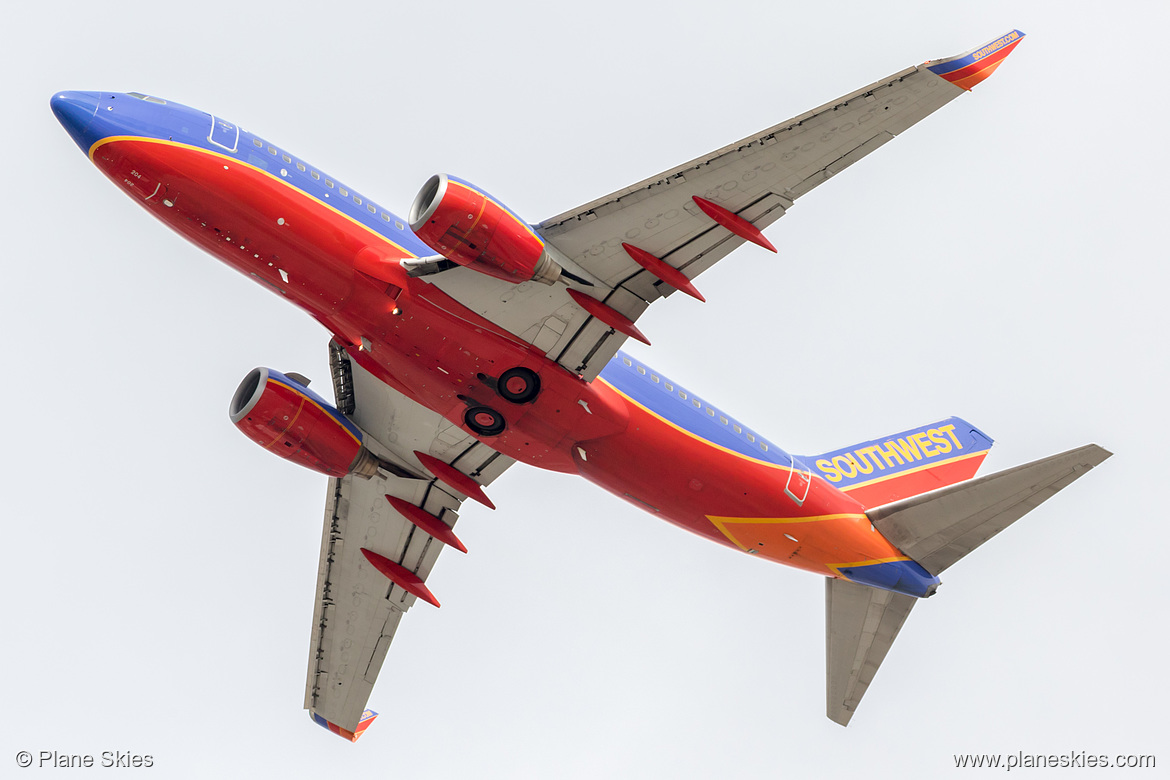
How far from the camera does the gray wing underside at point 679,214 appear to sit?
80.3ft

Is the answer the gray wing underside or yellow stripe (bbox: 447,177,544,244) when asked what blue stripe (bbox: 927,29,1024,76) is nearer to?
the gray wing underside

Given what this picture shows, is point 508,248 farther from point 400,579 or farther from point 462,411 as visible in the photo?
point 400,579

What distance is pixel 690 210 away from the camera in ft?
87.0

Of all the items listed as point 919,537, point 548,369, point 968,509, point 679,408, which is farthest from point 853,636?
point 548,369

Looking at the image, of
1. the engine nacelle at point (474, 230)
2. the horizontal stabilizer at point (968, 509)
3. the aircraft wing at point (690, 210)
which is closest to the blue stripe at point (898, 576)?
the horizontal stabilizer at point (968, 509)

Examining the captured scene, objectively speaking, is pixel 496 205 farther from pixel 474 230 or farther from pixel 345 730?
pixel 345 730

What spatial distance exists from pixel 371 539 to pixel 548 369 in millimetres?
11127

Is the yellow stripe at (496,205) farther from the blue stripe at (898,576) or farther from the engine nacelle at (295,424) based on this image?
the blue stripe at (898,576)

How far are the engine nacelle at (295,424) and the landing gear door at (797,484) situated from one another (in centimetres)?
1236

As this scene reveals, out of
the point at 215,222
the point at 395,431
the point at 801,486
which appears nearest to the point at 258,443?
the point at 395,431

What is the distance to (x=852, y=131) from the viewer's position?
24.8 m

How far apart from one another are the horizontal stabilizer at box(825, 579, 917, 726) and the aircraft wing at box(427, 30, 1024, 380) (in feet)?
37.4

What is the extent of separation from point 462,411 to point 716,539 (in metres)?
8.42

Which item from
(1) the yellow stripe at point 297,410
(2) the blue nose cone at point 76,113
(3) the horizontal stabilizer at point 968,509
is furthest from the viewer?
(1) the yellow stripe at point 297,410
